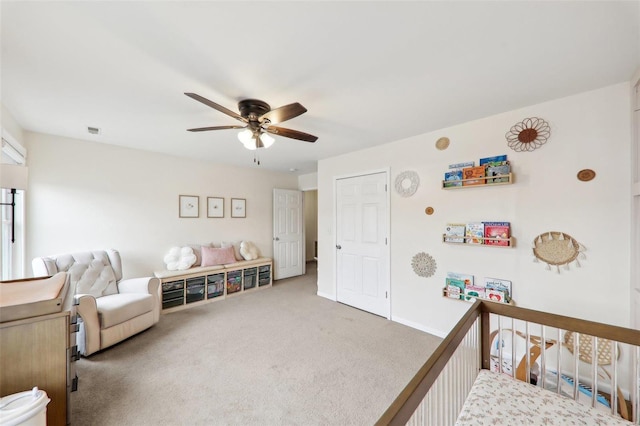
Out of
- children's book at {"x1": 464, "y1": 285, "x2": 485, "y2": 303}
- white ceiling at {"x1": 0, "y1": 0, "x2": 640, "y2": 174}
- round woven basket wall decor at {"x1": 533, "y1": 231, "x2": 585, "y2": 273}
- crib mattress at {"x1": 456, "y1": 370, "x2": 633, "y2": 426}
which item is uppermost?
white ceiling at {"x1": 0, "y1": 0, "x2": 640, "y2": 174}

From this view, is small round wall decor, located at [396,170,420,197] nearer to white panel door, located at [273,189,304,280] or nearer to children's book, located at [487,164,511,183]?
children's book, located at [487,164,511,183]

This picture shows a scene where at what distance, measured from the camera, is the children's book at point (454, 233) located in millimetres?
2502

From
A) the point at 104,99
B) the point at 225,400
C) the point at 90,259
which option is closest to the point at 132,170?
the point at 90,259

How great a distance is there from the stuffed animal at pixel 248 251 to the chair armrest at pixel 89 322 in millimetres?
2275

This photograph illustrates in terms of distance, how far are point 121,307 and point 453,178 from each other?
373cm

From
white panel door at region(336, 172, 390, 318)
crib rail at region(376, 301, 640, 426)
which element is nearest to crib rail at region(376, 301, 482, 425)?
crib rail at region(376, 301, 640, 426)

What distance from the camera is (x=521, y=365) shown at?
5.73 feet

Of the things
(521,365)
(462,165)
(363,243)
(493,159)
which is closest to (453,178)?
(462,165)

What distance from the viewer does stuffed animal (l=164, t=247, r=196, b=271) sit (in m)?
3.65

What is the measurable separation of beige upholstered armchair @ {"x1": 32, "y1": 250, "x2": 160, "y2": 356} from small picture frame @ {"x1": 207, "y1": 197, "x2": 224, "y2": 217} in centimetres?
145

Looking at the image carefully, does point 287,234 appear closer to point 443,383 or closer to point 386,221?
point 386,221

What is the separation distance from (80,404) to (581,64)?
13.6 ft

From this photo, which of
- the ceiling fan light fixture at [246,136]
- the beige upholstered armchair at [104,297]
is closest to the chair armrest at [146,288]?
the beige upholstered armchair at [104,297]

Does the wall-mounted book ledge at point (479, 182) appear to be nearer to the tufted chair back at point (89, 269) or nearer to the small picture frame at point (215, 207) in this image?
the small picture frame at point (215, 207)
